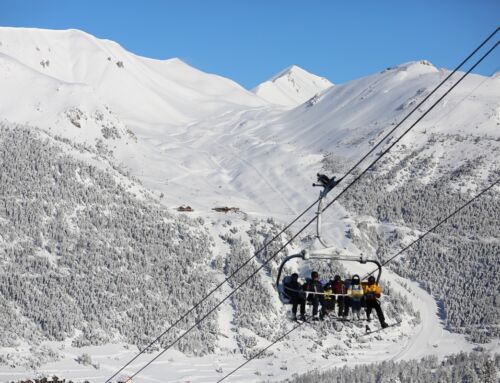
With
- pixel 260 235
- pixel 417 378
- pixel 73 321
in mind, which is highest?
pixel 260 235

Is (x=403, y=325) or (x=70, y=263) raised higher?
(x=70, y=263)

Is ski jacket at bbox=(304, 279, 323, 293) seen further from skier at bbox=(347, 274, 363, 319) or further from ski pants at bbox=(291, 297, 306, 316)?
skier at bbox=(347, 274, 363, 319)

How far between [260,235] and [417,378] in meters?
47.7

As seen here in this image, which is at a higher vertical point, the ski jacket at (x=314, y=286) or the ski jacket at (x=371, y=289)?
the ski jacket at (x=314, y=286)

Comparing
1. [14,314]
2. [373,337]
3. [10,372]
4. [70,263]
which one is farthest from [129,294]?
[373,337]

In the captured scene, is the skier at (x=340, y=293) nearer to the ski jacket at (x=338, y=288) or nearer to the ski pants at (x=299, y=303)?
the ski jacket at (x=338, y=288)

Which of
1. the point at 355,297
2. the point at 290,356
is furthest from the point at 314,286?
the point at 290,356

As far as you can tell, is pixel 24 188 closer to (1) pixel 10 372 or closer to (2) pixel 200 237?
(2) pixel 200 237

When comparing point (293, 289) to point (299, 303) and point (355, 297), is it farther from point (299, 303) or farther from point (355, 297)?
point (355, 297)

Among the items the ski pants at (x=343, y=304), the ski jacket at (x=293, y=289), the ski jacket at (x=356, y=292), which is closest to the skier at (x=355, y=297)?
the ski jacket at (x=356, y=292)

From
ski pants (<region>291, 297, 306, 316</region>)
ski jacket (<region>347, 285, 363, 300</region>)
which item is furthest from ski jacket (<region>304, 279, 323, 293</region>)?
ski jacket (<region>347, 285, 363, 300</region>)

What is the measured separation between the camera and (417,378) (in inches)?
6058

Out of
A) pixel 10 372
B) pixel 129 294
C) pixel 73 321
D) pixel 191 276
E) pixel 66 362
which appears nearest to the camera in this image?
pixel 10 372

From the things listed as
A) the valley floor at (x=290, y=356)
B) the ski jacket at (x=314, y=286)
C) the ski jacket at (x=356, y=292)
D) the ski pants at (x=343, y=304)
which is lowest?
the valley floor at (x=290, y=356)
